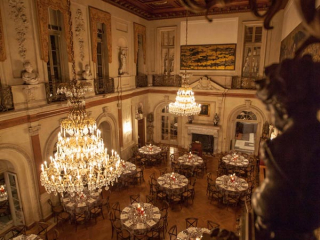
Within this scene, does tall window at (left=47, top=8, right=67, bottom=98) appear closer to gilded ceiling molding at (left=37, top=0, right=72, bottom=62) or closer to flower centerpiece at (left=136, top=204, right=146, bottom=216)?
gilded ceiling molding at (left=37, top=0, right=72, bottom=62)

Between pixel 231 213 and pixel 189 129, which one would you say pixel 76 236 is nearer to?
pixel 231 213

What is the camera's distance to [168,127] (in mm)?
15180

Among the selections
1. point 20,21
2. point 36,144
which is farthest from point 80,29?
point 36,144

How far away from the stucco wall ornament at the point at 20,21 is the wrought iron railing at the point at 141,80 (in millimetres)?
7126

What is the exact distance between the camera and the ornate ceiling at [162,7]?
36.3 ft

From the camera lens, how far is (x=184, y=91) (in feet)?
29.5

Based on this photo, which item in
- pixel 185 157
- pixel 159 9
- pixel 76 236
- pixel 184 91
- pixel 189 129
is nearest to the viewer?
pixel 76 236

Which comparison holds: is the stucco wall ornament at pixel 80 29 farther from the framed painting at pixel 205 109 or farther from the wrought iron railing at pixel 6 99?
the framed painting at pixel 205 109

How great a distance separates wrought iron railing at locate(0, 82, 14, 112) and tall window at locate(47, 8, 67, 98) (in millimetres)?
1722

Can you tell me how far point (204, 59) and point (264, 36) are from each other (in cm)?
328

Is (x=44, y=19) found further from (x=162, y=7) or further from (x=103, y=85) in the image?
(x=162, y=7)

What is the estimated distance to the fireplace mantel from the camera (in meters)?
13.4

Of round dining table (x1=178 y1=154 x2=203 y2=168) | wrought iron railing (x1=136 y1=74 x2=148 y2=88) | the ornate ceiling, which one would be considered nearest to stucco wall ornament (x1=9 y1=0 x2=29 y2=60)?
the ornate ceiling

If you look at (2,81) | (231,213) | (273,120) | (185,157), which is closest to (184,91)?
(185,157)
